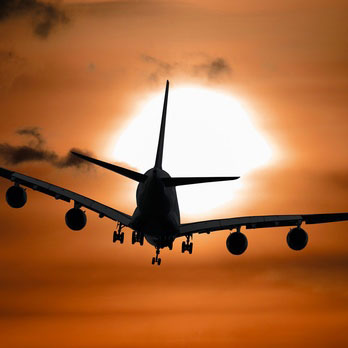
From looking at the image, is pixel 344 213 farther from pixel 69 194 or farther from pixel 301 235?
pixel 69 194

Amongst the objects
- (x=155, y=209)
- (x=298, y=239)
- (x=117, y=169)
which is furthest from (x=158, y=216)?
(x=298, y=239)

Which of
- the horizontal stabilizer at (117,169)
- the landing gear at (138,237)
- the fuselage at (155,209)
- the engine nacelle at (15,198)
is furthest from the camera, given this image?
the engine nacelle at (15,198)

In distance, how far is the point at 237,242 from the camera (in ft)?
266

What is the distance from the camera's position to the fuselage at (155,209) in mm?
70938

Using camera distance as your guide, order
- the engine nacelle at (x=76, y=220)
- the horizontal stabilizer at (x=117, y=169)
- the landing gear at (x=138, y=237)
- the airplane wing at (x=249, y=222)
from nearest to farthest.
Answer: the horizontal stabilizer at (x=117, y=169) < the landing gear at (x=138, y=237) < the engine nacelle at (x=76, y=220) < the airplane wing at (x=249, y=222)

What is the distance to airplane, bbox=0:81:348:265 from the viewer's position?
71.0 meters

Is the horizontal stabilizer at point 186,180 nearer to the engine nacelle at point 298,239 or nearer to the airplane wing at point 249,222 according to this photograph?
the airplane wing at point 249,222

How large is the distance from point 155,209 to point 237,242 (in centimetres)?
1173

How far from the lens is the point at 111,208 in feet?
Result: 259

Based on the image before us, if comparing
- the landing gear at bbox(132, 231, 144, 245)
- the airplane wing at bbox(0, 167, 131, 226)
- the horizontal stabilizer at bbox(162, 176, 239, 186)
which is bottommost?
the landing gear at bbox(132, 231, 144, 245)

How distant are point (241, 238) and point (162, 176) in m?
11.2

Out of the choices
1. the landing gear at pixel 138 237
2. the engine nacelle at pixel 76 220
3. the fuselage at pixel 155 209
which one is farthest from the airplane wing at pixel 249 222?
the engine nacelle at pixel 76 220

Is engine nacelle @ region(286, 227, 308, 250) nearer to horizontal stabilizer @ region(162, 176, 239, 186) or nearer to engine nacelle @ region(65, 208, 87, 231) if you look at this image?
horizontal stabilizer @ region(162, 176, 239, 186)

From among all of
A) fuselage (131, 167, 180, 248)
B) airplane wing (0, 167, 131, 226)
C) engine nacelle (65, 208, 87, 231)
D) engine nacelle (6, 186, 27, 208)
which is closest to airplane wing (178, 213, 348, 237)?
fuselage (131, 167, 180, 248)
